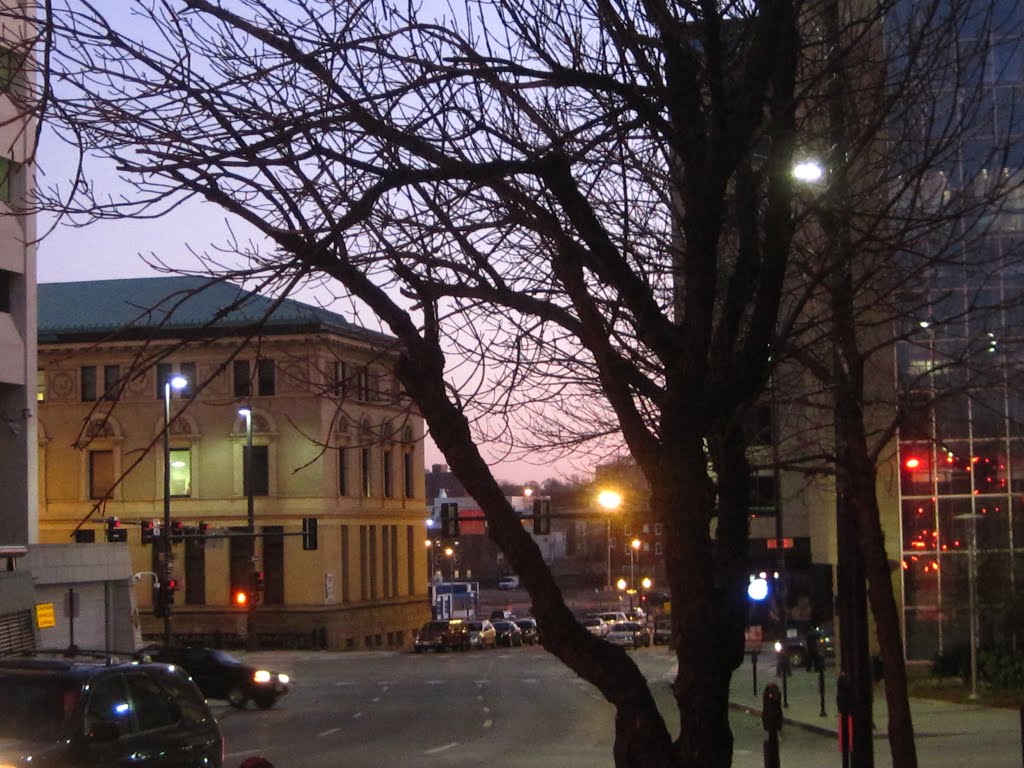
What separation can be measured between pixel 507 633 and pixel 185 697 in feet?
199

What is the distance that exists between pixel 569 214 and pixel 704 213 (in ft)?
2.23

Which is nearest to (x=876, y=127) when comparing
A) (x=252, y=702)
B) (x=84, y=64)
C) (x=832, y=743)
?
(x=84, y=64)

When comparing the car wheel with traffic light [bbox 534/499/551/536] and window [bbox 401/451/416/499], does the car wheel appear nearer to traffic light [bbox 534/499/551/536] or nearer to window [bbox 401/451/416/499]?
traffic light [bbox 534/499/551/536]

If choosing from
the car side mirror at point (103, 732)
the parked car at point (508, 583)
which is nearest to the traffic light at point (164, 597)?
the car side mirror at point (103, 732)

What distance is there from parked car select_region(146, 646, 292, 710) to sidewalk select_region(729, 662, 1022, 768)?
10.8m

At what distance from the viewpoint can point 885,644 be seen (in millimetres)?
14727

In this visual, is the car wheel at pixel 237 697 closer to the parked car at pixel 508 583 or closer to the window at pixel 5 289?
the window at pixel 5 289

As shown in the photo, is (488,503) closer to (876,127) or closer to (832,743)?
(876,127)

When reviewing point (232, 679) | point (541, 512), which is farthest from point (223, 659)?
point (541, 512)

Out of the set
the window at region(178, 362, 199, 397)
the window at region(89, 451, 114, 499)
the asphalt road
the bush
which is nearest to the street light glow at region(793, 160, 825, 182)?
the window at region(178, 362, 199, 397)

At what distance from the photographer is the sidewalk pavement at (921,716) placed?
969 inches

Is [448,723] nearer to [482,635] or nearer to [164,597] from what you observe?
[164,597]

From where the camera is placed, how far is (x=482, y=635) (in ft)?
225

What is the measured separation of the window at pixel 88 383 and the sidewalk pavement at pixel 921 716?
30476mm
